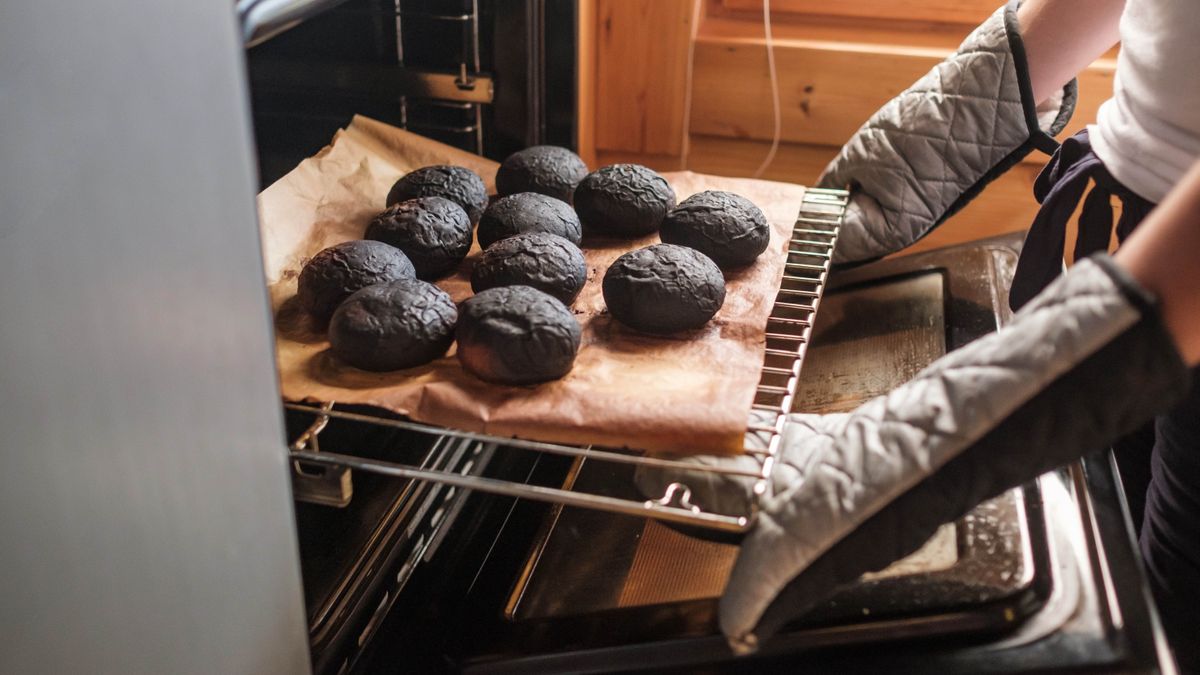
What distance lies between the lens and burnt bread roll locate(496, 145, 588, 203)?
1.22m

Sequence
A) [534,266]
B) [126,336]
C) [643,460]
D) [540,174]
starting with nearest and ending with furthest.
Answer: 1. [126,336]
2. [643,460]
3. [534,266]
4. [540,174]

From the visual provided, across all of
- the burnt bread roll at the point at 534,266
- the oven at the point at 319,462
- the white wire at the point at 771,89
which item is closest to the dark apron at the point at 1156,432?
the oven at the point at 319,462

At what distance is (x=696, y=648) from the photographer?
775mm

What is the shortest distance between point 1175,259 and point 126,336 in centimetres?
61

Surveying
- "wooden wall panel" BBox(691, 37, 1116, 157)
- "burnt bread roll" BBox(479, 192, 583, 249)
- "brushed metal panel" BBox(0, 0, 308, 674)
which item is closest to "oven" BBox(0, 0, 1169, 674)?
"brushed metal panel" BBox(0, 0, 308, 674)

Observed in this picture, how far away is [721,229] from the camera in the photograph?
109 cm

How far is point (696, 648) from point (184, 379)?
43 cm

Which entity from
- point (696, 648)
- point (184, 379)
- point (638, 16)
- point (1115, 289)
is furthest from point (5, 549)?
point (638, 16)

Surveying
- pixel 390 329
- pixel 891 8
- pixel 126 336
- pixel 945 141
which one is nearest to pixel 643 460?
pixel 390 329

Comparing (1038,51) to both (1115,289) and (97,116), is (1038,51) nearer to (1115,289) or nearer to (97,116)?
(1115,289)

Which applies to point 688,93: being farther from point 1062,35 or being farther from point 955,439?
point 955,439

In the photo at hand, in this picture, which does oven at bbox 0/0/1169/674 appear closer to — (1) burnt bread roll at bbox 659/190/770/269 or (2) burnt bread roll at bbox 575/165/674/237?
(1) burnt bread roll at bbox 659/190/770/269

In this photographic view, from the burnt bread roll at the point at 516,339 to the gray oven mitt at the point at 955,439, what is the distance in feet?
0.65

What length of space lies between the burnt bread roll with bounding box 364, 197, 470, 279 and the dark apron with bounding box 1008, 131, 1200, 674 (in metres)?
0.60
